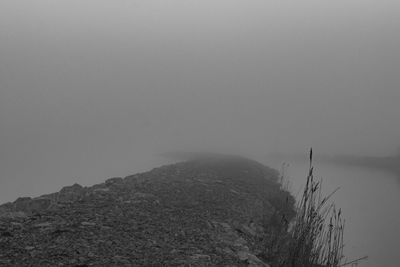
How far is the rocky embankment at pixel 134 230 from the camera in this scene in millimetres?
4262

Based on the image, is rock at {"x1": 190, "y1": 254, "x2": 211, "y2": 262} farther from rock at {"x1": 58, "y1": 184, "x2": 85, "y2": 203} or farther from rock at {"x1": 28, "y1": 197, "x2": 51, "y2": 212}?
rock at {"x1": 58, "y1": 184, "x2": 85, "y2": 203}

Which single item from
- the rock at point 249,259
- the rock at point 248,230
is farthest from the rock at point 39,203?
the rock at point 249,259

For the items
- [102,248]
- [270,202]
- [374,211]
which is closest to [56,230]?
[102,248]

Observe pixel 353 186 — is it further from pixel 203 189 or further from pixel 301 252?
pixel 301 252

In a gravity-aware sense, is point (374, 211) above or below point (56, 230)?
below

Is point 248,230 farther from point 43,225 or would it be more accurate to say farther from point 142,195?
point 43,225

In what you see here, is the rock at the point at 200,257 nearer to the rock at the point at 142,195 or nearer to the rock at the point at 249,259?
the rock at the point at 249,259

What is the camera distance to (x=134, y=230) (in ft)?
17.4

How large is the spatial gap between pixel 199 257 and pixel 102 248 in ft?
3.70

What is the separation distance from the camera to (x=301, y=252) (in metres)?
4.83

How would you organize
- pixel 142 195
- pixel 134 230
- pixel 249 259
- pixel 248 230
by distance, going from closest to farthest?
pixel 249 259 < pixel 134 230 < pixel 248 230 < pixel 142 195

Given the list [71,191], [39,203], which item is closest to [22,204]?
[39,203]

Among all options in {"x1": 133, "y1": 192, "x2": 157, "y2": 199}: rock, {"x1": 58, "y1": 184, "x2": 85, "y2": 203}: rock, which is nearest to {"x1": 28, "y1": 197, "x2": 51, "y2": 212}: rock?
{"x1": 58, "y1": 184, "x2": 85, "y2": 203}: rock

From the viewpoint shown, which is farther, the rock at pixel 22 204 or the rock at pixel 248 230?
the rock at pixel 22 204
